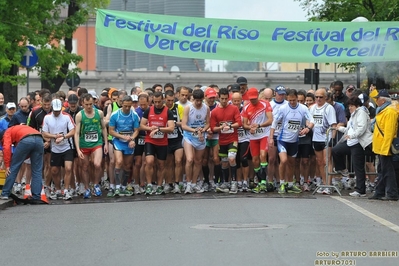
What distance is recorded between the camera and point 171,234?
Answer: 12.1m

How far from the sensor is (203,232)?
12195 millimetres

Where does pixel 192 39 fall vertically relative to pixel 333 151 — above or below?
above

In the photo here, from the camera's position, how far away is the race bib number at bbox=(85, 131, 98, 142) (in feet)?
60.6

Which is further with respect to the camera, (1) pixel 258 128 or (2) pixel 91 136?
(1) pixel 258 128

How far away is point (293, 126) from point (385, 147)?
221cm

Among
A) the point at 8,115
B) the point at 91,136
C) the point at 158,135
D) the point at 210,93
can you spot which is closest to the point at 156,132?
the point at 158,135

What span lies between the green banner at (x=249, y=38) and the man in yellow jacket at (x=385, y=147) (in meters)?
3.21

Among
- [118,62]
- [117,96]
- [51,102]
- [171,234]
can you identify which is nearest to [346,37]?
[117,96]

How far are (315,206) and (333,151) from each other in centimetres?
318

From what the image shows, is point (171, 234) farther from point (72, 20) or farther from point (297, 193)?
point (72, 20)

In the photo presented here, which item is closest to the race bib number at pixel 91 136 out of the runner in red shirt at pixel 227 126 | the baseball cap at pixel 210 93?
the runner in red shirt at pixel 227 126

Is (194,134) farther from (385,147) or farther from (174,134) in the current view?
(385,147)

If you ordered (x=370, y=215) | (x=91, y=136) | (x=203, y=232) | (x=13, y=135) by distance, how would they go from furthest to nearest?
(x=91, y=136) → (x=13, y=135) → (x=370, y=215) → (x=203, y=232)

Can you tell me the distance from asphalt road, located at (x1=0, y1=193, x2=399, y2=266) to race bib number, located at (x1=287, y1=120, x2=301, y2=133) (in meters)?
1.91
